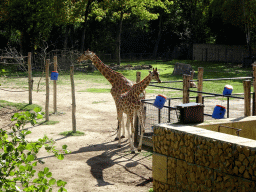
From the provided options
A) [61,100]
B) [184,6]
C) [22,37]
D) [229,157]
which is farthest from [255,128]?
[184,6]

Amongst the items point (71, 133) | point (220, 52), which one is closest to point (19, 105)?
point (71, 133)

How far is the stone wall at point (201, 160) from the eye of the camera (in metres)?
5.46

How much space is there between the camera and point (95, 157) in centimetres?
962

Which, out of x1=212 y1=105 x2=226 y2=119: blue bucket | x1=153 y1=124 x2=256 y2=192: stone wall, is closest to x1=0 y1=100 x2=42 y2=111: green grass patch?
x1=212 y1=105 x2=226 y2=119: blue bucket

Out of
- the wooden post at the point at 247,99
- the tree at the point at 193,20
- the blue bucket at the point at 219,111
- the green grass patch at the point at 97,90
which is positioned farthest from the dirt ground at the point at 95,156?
the tree at the point at 193,20

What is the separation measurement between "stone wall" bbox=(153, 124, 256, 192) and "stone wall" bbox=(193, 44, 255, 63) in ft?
115

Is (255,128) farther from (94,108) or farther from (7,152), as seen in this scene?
(94,108)

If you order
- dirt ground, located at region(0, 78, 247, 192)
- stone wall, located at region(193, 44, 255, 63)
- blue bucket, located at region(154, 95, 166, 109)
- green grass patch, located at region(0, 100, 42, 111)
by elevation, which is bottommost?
dirt ground, located at region(0, 78, 247, 192)

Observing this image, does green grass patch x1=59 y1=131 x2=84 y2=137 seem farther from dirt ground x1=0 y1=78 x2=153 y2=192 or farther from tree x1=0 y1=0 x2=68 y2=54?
tree x1=0 y1=0 x2=68 y2=54

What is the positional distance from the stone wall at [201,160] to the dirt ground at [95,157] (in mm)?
1090

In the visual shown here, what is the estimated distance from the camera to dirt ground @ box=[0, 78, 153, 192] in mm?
7852

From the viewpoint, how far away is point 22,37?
112 feet

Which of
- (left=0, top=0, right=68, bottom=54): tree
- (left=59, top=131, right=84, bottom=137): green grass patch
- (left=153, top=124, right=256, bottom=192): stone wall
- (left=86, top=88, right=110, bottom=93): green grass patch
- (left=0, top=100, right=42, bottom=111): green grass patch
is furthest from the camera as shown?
(left=0, top=0, right=68, bottom=54): tree

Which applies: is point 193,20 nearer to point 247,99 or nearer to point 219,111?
point 247,99
